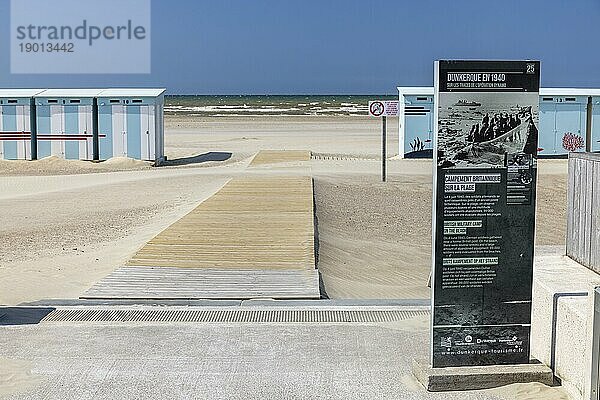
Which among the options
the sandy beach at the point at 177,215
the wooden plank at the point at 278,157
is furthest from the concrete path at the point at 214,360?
the wooden plank at the point at 278,157

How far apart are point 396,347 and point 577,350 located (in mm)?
1515

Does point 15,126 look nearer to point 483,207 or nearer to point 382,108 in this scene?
point 382,108

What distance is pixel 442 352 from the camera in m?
5.23

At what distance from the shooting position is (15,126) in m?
25.7

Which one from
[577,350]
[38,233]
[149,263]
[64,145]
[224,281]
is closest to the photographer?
[577,350]

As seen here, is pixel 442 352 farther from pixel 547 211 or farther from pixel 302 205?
pixel 547 211

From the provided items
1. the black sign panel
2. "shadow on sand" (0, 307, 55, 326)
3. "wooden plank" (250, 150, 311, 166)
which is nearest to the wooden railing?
the black sign panel

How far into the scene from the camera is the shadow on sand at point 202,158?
90.5 feet

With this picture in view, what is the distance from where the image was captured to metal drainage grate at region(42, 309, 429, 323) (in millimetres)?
6957

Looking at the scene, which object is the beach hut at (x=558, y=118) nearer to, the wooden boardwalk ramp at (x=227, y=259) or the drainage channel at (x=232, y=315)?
the wooden boardwalk ramp at (x=227, y=259)

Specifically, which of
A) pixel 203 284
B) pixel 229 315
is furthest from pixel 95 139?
pixel 229 315

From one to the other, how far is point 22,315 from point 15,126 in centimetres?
1990

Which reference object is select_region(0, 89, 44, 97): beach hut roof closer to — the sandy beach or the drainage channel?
the sandy beach

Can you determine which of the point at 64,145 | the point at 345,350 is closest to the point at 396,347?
the point at 345,350
